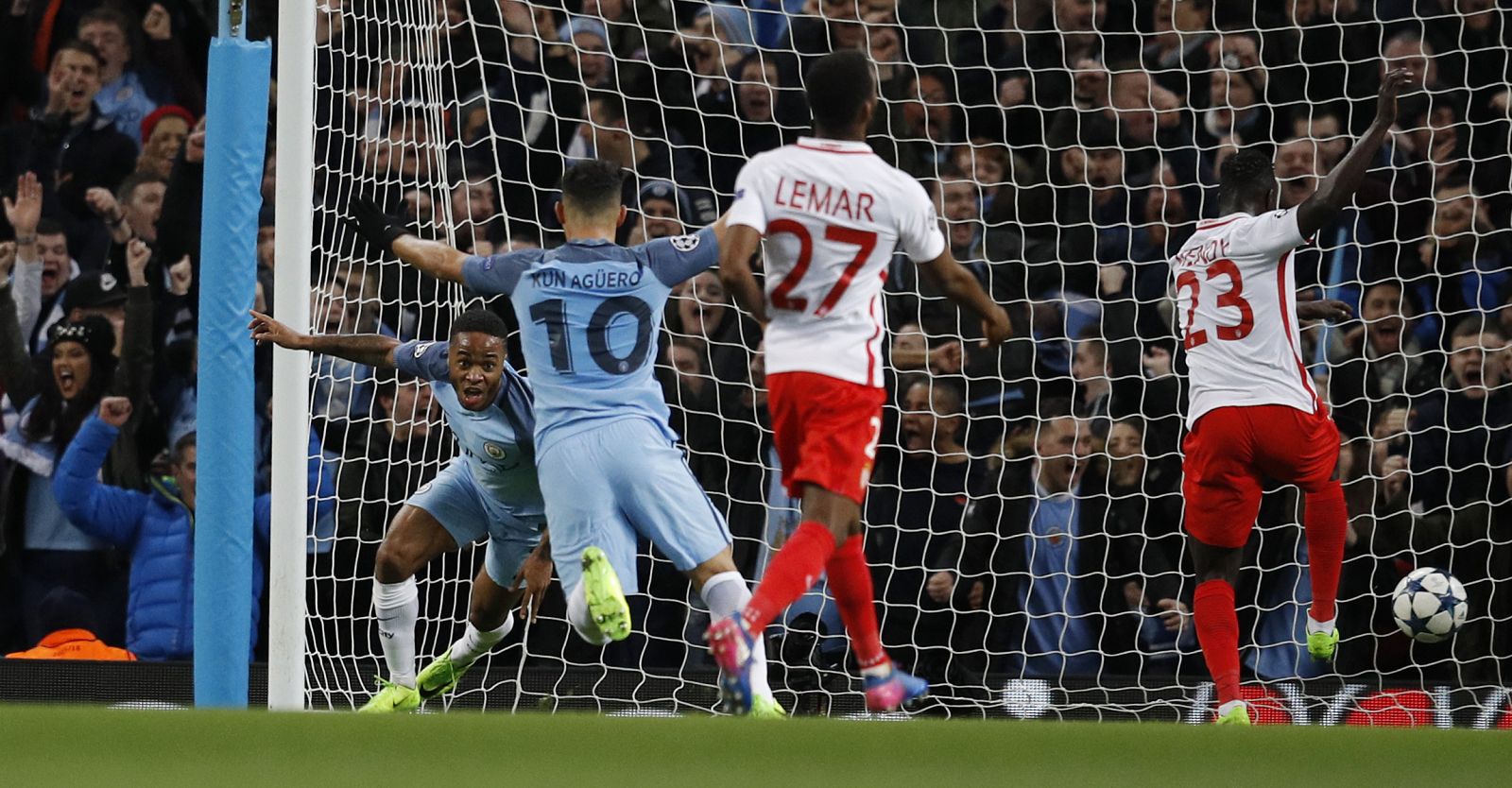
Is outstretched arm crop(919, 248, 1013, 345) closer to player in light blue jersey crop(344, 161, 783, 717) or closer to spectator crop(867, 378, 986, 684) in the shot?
player in light blue jersey crop(344, 161, 783, 717)

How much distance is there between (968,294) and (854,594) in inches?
33.9

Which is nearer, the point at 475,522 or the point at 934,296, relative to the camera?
the point at 475,522

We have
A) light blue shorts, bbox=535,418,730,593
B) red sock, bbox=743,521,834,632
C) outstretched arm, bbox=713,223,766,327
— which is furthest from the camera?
light blue shorts, bbox=535,418,730,593

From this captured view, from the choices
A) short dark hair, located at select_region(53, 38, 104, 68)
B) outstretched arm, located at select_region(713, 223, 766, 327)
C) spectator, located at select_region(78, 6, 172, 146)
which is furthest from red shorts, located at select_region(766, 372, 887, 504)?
short dark hair, located at select_region(53, 38, 104, 68)

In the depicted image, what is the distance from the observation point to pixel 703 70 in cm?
865

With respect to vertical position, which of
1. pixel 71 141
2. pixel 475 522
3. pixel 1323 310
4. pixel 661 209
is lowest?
pixel 475 522

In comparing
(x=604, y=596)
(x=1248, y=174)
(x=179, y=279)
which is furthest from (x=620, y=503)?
(x=179, y=279)

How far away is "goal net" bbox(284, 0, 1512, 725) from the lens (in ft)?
26.4

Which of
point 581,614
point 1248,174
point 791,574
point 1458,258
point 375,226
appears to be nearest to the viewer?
point 791,574

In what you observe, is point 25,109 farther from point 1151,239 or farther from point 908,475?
point 1151,239

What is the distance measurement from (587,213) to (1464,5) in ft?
17.6

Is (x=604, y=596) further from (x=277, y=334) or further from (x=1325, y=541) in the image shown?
(x=1325, y=541)

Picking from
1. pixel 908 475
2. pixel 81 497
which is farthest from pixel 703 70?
pixel 81 497

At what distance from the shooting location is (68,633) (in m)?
8.08
